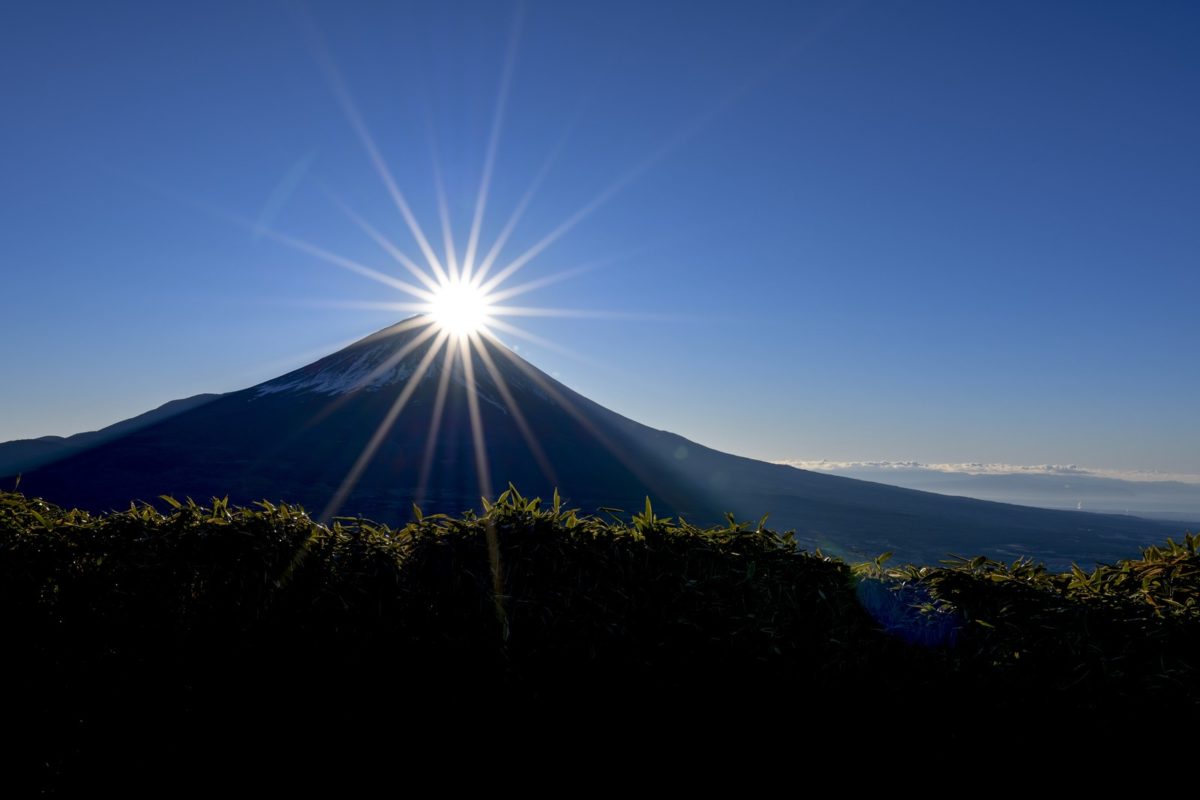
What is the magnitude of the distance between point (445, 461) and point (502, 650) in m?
99.1

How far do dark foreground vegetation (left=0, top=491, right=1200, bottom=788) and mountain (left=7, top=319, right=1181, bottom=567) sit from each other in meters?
70.9

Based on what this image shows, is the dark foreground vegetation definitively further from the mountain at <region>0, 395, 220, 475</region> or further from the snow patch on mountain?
the snow patch on mountain

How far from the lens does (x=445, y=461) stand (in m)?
99.2

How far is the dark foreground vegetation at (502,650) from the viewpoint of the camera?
2748mm

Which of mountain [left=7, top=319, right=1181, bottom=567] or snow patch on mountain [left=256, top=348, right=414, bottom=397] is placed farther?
snow patch on mountain [left=256, top=348, right=414, bottom=397]

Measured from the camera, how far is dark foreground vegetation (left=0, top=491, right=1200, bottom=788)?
275 cm

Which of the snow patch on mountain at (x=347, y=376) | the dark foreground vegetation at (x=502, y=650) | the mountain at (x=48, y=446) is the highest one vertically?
the snow patch on mountain at (x=347, y=376)

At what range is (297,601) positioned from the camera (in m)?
2.94

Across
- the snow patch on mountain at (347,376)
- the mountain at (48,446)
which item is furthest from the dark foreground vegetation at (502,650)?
the snow patch on mountain at (347,376)

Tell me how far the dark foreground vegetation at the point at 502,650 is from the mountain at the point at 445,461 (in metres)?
70.9

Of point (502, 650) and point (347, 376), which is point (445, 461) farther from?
point (502, 650)

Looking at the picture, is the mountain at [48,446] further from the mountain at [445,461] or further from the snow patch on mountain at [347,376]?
the snow patch on mountain at [347,376]

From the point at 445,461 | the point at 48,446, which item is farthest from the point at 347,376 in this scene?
the point at 48,446

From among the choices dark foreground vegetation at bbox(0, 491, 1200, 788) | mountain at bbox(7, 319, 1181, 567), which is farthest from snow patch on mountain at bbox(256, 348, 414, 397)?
dark foreground vegetation at bbox(0, 491, 1200, 788)
